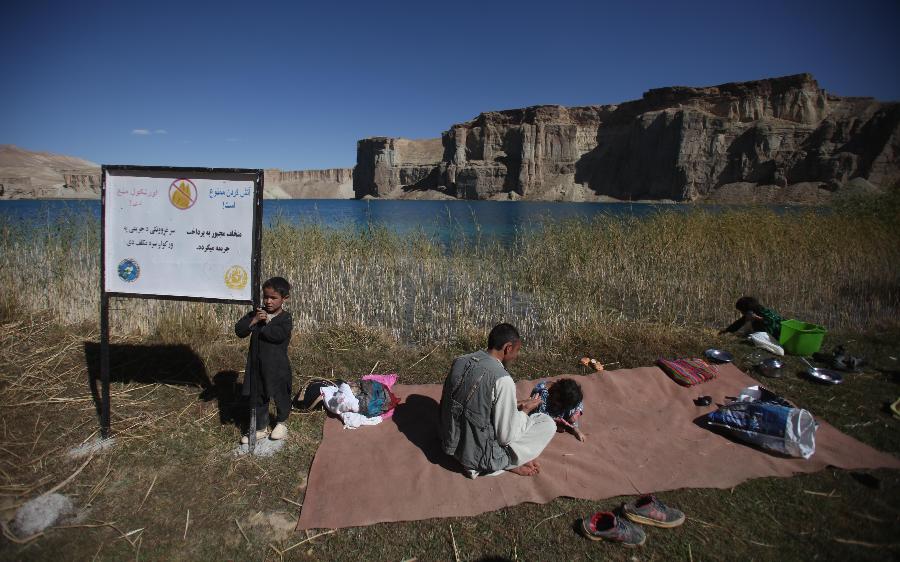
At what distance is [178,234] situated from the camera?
343 cm

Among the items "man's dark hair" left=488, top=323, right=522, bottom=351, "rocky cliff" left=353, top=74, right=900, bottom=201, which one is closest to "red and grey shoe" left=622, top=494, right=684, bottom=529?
"man's dark hair" left=488, top=323, right=522, bottom=351

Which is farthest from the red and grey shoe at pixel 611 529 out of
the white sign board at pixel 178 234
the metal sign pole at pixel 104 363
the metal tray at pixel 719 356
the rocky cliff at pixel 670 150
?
the rocky cliff at pixel 670 150

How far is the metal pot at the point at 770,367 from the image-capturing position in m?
5.20

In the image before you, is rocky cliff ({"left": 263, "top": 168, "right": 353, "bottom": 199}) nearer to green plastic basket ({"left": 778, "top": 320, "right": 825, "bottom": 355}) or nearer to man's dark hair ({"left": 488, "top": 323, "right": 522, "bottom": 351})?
green plastic basket ({"left": 778, "top": 320, "right": 825, "bottom": 355})

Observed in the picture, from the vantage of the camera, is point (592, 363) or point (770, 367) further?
point (592, 363)

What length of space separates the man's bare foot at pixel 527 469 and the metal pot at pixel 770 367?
11.7 ft

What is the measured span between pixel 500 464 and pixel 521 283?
7.17 metres

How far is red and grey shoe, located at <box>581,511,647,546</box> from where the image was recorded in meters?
2.68

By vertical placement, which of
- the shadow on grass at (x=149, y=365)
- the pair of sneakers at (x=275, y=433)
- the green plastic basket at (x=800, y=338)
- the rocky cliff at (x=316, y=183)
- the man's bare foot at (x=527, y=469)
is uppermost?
the rocky cliff at (x=316, y=183)

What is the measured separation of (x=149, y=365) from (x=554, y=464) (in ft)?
14.7

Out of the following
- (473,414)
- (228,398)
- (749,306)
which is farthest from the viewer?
(749,306)


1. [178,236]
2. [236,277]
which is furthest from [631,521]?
[178,236]

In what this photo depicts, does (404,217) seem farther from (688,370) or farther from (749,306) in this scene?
(688,370)

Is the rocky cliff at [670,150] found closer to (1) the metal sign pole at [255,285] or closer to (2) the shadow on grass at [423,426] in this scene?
(2) the shadow on grass at [423,426]
